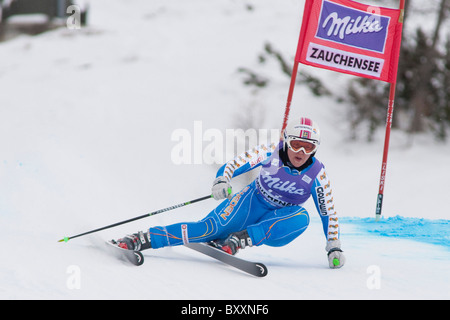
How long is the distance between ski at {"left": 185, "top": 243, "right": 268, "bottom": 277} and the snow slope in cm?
7

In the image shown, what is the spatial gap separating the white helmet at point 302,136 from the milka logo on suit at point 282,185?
0.26m

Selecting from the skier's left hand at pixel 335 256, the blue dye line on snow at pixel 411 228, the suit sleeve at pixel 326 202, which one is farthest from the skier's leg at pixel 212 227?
the blue dye line on snow at pixel 411 228

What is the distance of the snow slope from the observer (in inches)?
136

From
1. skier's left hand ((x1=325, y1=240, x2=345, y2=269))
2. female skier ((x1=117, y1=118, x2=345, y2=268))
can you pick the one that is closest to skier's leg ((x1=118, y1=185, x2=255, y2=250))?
female skier ((x1=117, y1=118, x2=345, y2=268))

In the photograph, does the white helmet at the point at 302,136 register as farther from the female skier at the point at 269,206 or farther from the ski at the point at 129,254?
the ski at the point at 129,254

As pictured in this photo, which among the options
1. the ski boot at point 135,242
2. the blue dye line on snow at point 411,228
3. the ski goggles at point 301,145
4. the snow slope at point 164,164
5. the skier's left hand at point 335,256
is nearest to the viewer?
the snow slope at point 164,164

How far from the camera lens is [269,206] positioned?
4074mm

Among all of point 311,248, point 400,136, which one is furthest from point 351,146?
point 311,248

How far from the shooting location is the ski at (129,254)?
3.57m

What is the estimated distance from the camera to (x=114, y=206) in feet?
24.5

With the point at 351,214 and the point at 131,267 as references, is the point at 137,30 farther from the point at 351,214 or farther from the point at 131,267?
the point at 131,267

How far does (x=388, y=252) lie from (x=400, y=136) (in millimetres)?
7409

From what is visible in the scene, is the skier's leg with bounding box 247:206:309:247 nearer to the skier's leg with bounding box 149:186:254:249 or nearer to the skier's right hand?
the skier's leg with bounding box 149:186:254:249

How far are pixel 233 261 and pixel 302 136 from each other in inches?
39.0
